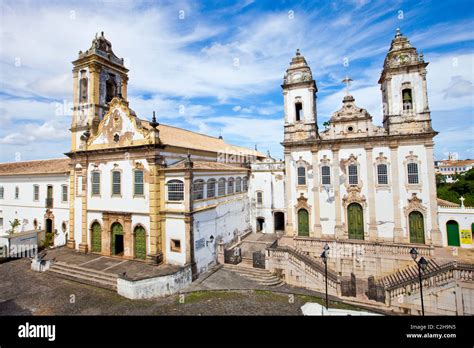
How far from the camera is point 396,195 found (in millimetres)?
17750

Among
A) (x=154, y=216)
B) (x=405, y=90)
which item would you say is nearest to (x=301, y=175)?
(x=405, y=90)

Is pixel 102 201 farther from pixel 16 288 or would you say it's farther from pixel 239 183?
pixel 239 183

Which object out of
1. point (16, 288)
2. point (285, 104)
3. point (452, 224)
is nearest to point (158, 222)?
point (16, 288)

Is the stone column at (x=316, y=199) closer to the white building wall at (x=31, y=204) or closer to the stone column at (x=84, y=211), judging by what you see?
the stone column at (x=84, y=211)

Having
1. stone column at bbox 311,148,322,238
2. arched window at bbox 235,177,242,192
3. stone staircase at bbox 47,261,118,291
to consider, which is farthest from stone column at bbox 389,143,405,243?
stone staircase at bbox 47,261,118,291

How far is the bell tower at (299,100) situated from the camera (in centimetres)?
2036

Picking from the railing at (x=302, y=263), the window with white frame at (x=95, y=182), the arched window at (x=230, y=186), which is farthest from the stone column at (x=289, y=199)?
the window with white frame at (x=95, y=182)

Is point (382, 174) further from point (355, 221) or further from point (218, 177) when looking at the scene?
point (218, 177)

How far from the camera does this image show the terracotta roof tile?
74.4 feet

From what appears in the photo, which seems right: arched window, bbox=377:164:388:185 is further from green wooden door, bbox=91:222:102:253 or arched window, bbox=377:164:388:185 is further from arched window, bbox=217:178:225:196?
green wooden door, bbox=91:222:102:253

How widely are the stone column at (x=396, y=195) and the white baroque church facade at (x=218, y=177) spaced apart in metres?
0.07

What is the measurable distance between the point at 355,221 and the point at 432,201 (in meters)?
5.34

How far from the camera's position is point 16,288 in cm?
1376
